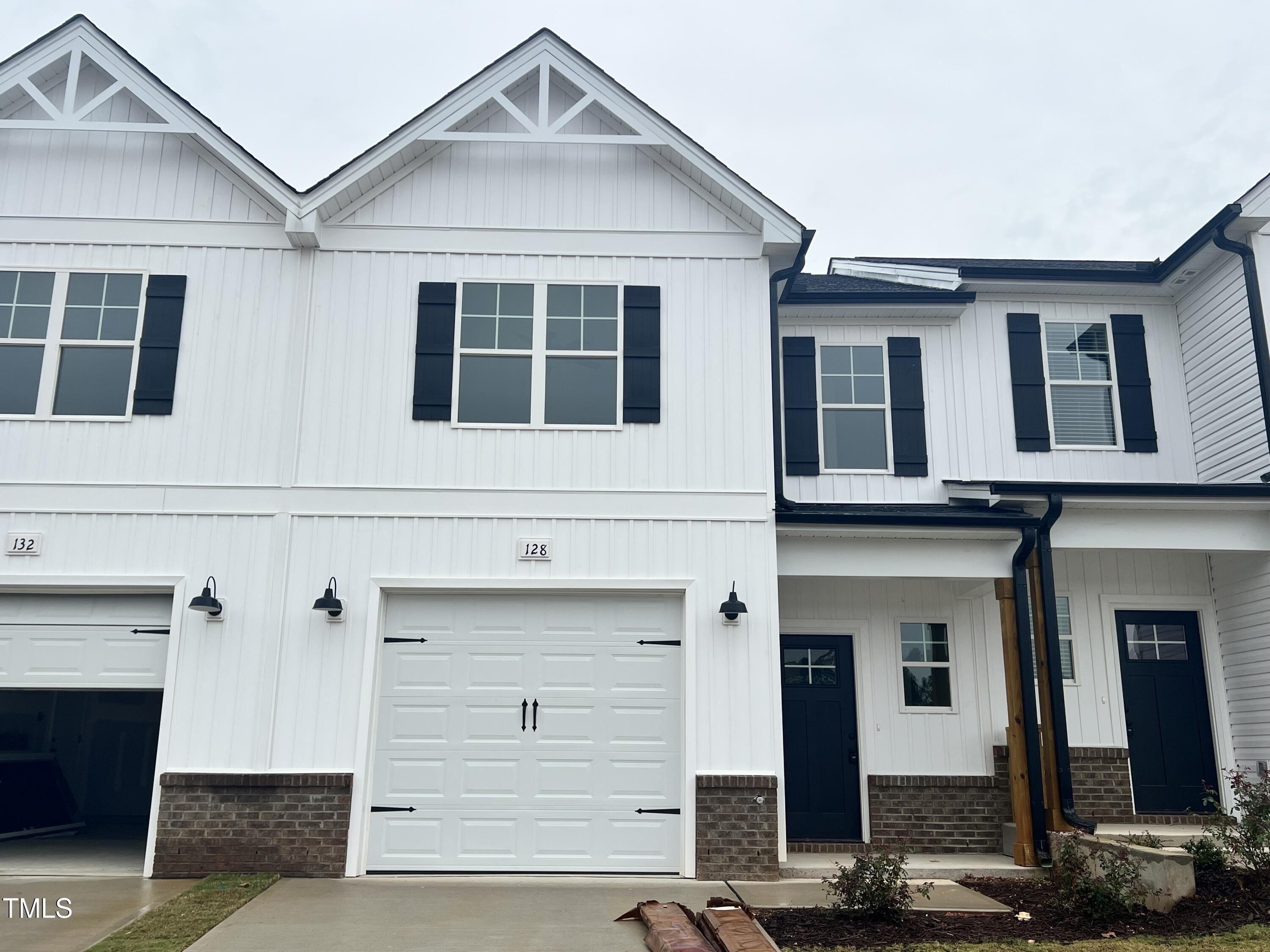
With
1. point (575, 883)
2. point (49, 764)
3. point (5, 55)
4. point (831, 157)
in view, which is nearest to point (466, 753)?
point (575, 883)

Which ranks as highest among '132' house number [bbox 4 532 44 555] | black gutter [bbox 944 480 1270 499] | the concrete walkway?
black gutter [bbox 944 480 1270 499]

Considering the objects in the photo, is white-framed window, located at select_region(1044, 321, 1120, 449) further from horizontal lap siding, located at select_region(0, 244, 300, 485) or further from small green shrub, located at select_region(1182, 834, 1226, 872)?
horizontal lap siding, located at select_region(0, 244, 300, 485)

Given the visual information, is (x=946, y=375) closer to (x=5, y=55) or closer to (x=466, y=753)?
(x=466, y=753)

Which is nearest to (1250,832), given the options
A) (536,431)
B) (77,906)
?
(536,431)

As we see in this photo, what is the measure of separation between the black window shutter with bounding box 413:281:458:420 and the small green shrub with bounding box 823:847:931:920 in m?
5.26

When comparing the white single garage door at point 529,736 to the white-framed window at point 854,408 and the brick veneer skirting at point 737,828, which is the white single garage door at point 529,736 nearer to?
the brick veneer skirting at point 737,828

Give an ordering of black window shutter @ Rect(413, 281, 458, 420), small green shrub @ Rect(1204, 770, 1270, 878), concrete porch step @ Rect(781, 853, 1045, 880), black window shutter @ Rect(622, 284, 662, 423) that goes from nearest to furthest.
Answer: small green shrub @ Rect(1204, 770, 1270, 878) → concrete porch step @ Rect(781, 853, 1045, 880) → black window shutter @ Rect(413, 281, 458, 420) → black window shutter @ Rect(622, 284, 662, 423)

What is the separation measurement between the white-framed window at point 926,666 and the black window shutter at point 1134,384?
3124 millimetres

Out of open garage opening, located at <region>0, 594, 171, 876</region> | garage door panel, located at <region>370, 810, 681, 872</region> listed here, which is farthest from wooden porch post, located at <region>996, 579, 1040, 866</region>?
open garage opening, located at <region>0, 594, 171, 876</region>

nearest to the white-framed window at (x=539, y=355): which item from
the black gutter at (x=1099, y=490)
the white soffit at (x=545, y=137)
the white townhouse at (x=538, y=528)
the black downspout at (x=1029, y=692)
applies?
the white townhouse at (x=538, y=528)

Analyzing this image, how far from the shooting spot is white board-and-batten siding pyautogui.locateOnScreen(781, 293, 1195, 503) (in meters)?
10.7

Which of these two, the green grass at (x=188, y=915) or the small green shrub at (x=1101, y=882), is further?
the small green shrub at (x=1101, y=882)

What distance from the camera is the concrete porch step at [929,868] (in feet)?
27.3

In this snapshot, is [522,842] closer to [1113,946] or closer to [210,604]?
[210,604]
